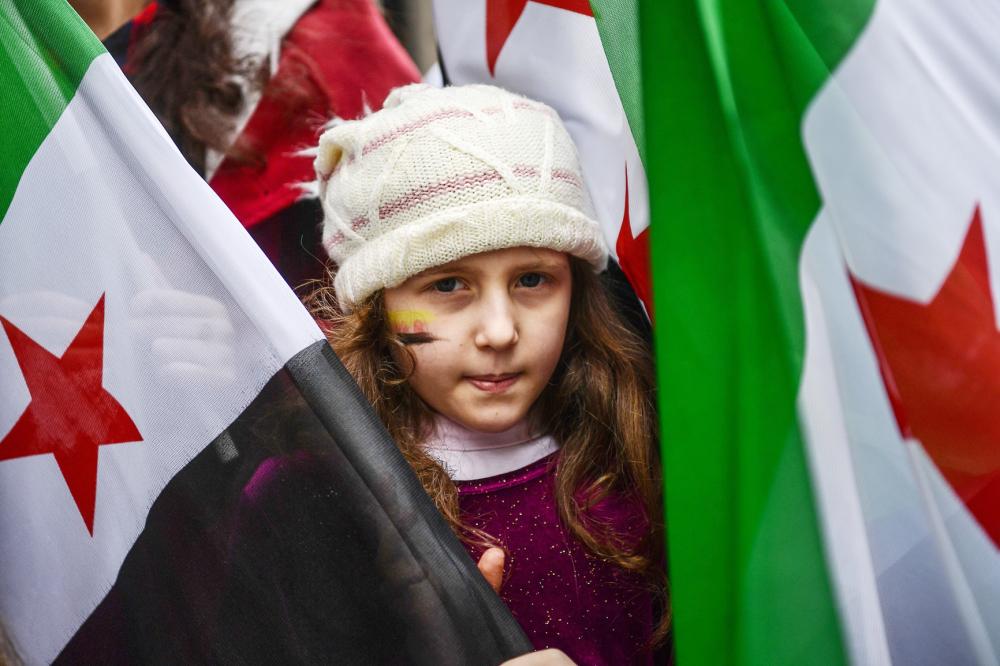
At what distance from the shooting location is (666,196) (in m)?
1.28

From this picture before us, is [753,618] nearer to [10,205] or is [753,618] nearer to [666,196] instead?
[666,196]

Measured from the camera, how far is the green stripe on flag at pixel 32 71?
1.26 metres

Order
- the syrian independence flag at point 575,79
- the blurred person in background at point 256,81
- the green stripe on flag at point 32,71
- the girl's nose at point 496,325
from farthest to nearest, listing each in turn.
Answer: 1. the blurred person in background at point 256,81
2. the syrian independence flag at point 575,79
3. the girl's nose at point 496,325
4. the green stripe on flag at point 32,71

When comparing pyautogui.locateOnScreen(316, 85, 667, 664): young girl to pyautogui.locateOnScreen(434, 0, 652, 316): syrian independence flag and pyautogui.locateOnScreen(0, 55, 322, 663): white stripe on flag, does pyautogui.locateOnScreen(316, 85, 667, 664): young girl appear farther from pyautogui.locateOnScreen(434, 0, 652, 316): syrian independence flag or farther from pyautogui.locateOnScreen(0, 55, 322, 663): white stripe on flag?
pyautogui.locateOnScreen(0, 55, 322, 663): white stripe on flag

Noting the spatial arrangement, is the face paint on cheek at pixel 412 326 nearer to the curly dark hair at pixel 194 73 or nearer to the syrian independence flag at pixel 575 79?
the syrian independence flag at pixel 575 79

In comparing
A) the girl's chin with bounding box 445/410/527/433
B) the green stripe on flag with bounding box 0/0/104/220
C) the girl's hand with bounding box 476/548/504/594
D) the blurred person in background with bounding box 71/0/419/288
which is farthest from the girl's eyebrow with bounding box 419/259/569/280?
the blurred person in background with bounding box 71/0/419/288

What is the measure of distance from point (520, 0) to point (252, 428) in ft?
3.60

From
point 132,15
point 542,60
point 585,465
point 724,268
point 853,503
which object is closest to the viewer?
point 853,503

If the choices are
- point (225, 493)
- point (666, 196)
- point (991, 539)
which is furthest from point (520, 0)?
point (991, 539)

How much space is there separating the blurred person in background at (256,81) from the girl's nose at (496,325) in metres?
0.79

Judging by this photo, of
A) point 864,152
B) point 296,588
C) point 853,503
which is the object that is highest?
point 864,152

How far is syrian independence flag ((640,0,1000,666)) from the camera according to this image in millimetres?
1135

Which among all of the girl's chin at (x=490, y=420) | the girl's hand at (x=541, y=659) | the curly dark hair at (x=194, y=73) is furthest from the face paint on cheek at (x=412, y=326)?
the curly dark hair at (x=194, y=73)

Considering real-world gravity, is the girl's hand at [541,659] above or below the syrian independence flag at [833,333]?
below
